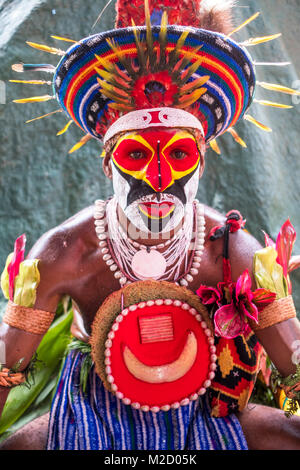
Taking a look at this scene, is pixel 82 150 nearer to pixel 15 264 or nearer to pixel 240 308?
pixel 15 264

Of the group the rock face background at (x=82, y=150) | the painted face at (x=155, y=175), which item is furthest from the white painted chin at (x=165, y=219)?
the rock face background at (x=82, y=150)

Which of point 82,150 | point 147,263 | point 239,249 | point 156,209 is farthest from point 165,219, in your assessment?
point 82,150

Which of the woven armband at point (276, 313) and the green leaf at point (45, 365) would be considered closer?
the woven armband at point (276, 313)

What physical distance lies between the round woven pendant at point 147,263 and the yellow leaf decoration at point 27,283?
0.29m

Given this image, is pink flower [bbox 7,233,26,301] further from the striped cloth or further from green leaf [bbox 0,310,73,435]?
green leaf [bbox 0,310,73,435]

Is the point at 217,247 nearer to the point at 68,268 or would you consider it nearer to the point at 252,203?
the point at 68,268

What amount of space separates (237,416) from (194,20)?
119cm

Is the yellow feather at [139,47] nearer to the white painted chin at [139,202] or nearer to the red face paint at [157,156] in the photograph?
the red face paint at [157,156]

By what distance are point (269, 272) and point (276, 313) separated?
12 cm

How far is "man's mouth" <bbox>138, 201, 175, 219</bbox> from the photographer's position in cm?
142

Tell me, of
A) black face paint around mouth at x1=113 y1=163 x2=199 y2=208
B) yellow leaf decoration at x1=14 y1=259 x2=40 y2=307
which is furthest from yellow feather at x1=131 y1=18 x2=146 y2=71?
yellow leaf decoration at x1=14 y1=259 x2=40 y2=307

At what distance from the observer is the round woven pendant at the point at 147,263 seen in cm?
154

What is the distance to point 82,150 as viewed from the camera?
2.53 meters

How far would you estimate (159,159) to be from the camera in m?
1.39
